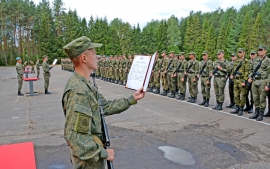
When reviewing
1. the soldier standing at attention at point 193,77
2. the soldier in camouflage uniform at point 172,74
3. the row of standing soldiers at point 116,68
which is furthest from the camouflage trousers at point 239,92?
the row of standing soldiers at point 116,68

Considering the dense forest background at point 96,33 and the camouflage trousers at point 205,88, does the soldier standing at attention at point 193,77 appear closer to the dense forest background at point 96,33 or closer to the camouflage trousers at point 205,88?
the camouflage trousers at point 205,88

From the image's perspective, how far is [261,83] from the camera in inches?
287

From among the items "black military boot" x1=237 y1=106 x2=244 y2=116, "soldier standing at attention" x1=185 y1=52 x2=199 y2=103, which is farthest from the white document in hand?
"soldier standing at attention" x1=185 y1=52 x2=199 y2=103

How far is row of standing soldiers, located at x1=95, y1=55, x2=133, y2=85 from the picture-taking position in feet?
57.1

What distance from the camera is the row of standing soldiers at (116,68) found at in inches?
685

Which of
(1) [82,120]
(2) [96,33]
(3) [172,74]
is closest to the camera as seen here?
(1) [82,120]

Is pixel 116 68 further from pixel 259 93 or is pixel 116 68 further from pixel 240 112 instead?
pixel 259 93

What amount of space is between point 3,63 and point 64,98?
61577 mm

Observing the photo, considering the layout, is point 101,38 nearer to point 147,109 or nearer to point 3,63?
point 3,63

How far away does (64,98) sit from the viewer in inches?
77.8

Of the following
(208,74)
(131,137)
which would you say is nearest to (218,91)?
(208,74)

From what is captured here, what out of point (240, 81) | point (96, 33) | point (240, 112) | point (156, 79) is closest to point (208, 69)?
point (240, 81)

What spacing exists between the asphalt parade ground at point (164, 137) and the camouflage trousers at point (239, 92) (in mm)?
453

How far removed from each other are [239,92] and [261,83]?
1.09m
